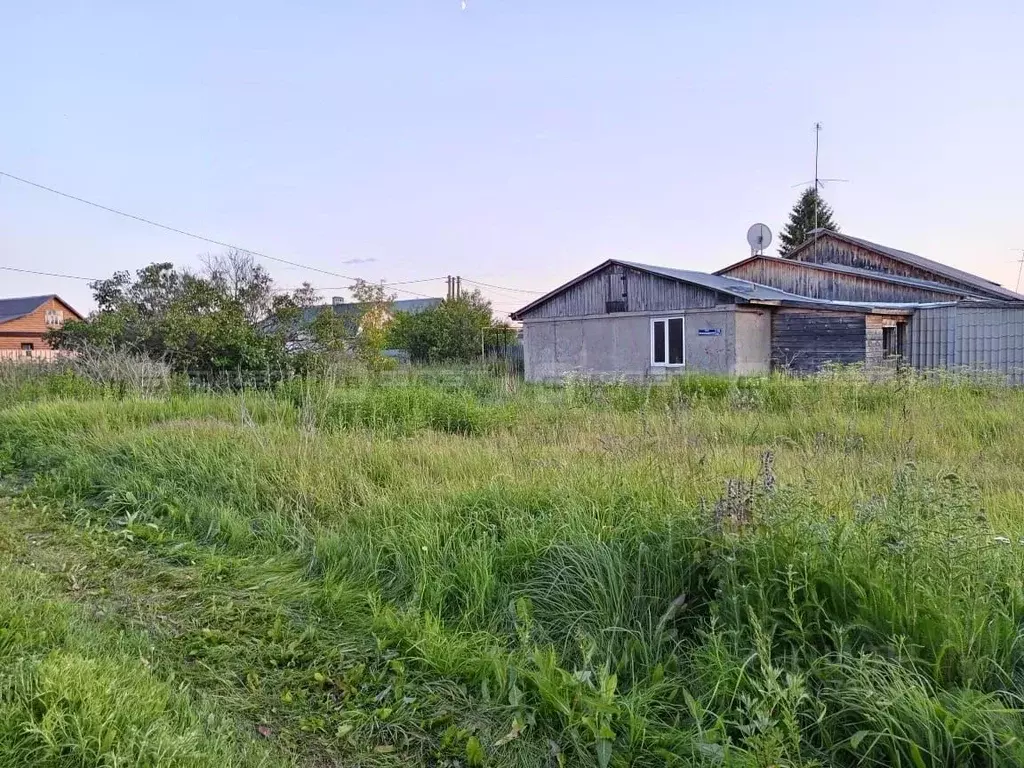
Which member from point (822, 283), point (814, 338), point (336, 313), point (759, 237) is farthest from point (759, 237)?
point (336, 313)

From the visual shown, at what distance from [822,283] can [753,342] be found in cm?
650

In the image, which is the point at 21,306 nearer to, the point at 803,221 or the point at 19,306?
the point at 19,306

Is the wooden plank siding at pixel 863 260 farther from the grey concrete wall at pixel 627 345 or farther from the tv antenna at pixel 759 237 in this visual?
the grey concrete wall at pixel 627 345

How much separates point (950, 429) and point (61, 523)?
8.52 metres

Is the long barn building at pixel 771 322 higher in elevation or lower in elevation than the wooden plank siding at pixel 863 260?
lower

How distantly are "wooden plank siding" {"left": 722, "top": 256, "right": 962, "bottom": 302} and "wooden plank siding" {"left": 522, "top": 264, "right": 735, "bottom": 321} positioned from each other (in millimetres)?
7043

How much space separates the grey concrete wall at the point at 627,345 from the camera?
18.9 m

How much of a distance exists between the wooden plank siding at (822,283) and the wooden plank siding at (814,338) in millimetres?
4671

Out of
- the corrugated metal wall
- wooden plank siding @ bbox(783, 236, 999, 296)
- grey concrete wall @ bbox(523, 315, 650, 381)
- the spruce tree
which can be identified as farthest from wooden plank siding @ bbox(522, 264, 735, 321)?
the spruce tree

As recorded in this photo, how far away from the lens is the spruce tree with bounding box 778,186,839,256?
48.8 m

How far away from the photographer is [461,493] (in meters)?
A: 4.45

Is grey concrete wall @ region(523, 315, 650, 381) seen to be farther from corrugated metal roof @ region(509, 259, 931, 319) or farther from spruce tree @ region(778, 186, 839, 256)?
spruce tree @ region(778, 186, 839, 256)

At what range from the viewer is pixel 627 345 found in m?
21.0

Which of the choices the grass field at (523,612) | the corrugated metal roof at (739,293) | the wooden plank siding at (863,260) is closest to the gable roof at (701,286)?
the corrugated metal roof at (739,293)
